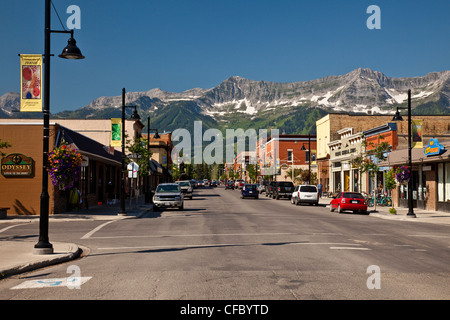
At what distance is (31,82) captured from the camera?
45.3ft

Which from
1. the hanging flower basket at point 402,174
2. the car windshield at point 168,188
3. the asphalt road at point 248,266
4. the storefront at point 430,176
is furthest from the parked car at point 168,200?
the storefront at point 430,176

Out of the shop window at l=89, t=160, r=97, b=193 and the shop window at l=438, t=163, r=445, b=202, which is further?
the shop window at l=89, t=160, r=97, b=193

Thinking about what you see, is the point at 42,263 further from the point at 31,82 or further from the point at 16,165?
the point at 16,165

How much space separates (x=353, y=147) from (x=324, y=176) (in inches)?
619

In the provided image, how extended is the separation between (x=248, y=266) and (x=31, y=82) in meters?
7.90

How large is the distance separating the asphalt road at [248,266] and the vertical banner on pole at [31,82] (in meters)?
4.34

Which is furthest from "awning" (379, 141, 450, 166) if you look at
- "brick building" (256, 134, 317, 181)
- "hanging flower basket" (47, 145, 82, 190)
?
"brick building" (256, 134, 317, 181)

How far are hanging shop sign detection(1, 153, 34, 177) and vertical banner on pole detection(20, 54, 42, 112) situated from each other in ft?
50.6

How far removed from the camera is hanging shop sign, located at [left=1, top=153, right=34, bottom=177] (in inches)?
1102

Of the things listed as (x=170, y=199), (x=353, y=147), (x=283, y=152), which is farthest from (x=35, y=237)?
(x=283, y=152)

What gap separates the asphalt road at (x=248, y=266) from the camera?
821cm

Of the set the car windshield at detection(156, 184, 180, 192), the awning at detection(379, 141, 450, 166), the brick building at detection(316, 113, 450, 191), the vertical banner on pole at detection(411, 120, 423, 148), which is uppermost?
the brick building at detection(316, 113, 450, 191)

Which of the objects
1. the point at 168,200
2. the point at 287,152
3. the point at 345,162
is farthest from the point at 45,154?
the point at 287,152

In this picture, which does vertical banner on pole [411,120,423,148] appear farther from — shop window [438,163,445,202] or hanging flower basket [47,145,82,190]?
hanging flower basket [47,145,82,190]
